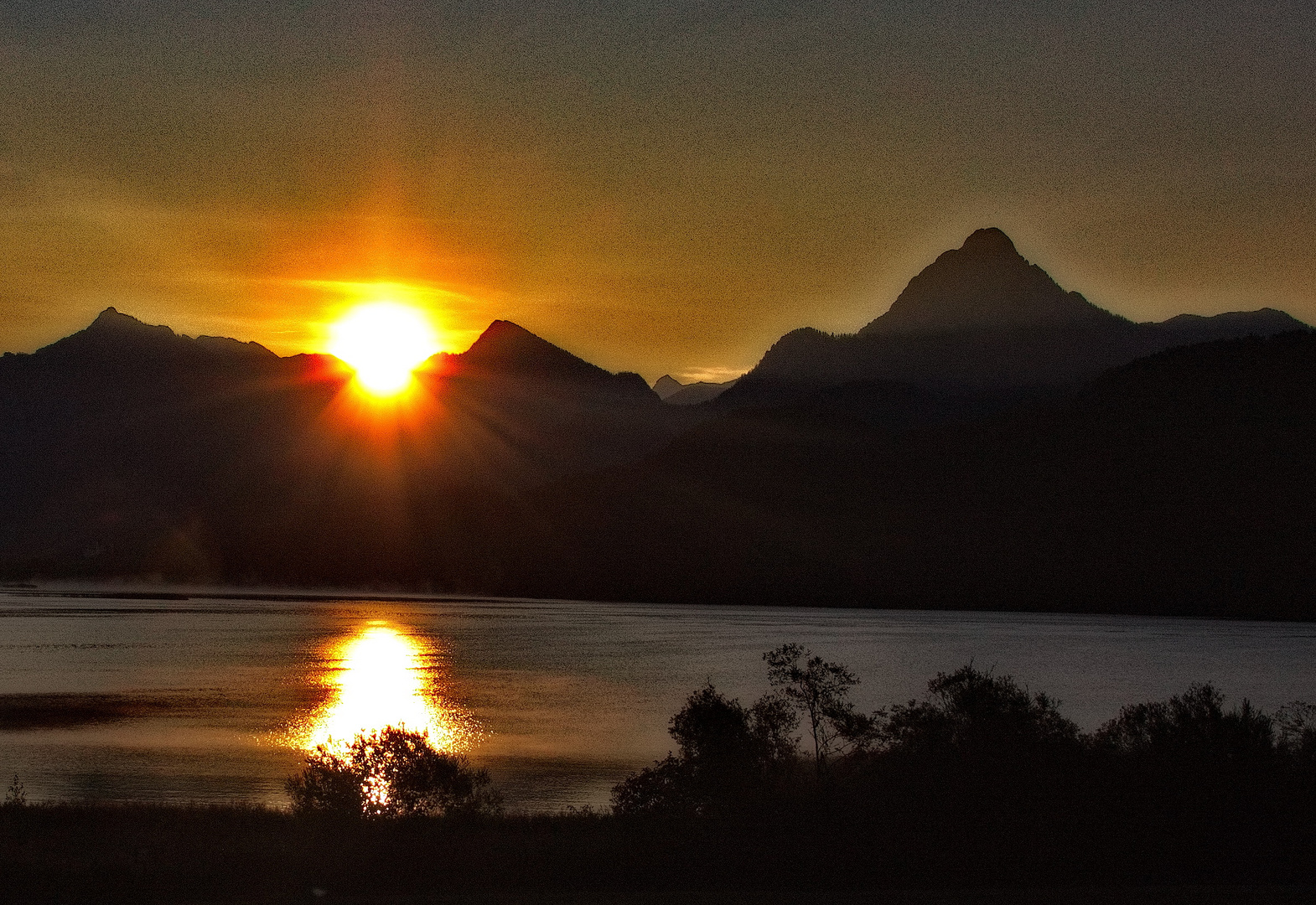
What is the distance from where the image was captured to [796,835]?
24.4 meters

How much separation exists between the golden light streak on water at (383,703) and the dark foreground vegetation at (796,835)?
10.1 meters

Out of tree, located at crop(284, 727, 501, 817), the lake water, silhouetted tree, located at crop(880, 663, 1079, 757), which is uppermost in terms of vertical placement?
silhouetted tree, located at crop(880, 663, 1079, 757)

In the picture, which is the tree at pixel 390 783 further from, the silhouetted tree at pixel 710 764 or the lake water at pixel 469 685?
the lake water at pixel 469 685

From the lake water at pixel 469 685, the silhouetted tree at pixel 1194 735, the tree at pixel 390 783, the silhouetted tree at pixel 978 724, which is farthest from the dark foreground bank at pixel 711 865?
the lake water at pixel 469 685

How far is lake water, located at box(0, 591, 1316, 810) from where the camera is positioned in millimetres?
56969

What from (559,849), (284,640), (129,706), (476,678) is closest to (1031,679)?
(476,678)

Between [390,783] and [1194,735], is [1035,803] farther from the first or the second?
[390,783]

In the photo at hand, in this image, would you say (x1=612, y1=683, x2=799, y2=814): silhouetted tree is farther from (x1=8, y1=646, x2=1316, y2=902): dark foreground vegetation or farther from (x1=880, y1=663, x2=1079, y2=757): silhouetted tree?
(x1=880, y1=663, x2=1079, y2=757): silhouetted tree

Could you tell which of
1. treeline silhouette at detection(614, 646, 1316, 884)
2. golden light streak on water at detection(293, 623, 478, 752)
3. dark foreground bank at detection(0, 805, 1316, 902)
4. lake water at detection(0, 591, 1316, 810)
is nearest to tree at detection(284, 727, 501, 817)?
golden light streak on water at detection(293, 623, 478, 752)

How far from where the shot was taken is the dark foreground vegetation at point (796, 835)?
2116 cm

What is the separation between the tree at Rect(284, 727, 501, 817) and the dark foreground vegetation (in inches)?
4.9

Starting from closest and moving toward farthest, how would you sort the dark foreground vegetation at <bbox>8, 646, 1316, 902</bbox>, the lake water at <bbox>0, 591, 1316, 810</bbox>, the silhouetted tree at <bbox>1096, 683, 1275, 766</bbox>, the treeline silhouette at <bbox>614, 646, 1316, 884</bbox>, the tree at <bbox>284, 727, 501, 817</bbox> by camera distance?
the dark foreground vegetation at <bbox>8, 646, 1316, 902</bbox>, the treeline silhouette at <bbox>614, 646, 1316, 884</bbox>, the silhouetted tree at <bbox>1096, 683, 1275, 766</bbox>, the tree at <bbox>284, 727, 501, 817</bbox>, the lake water at <bbox>0, 591, 1316, 810</bbox>

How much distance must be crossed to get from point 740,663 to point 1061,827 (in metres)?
102

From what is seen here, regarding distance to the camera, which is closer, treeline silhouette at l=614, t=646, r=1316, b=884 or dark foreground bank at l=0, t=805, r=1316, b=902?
dark foreground bank at l=0, t=805, r=1316, b=902
